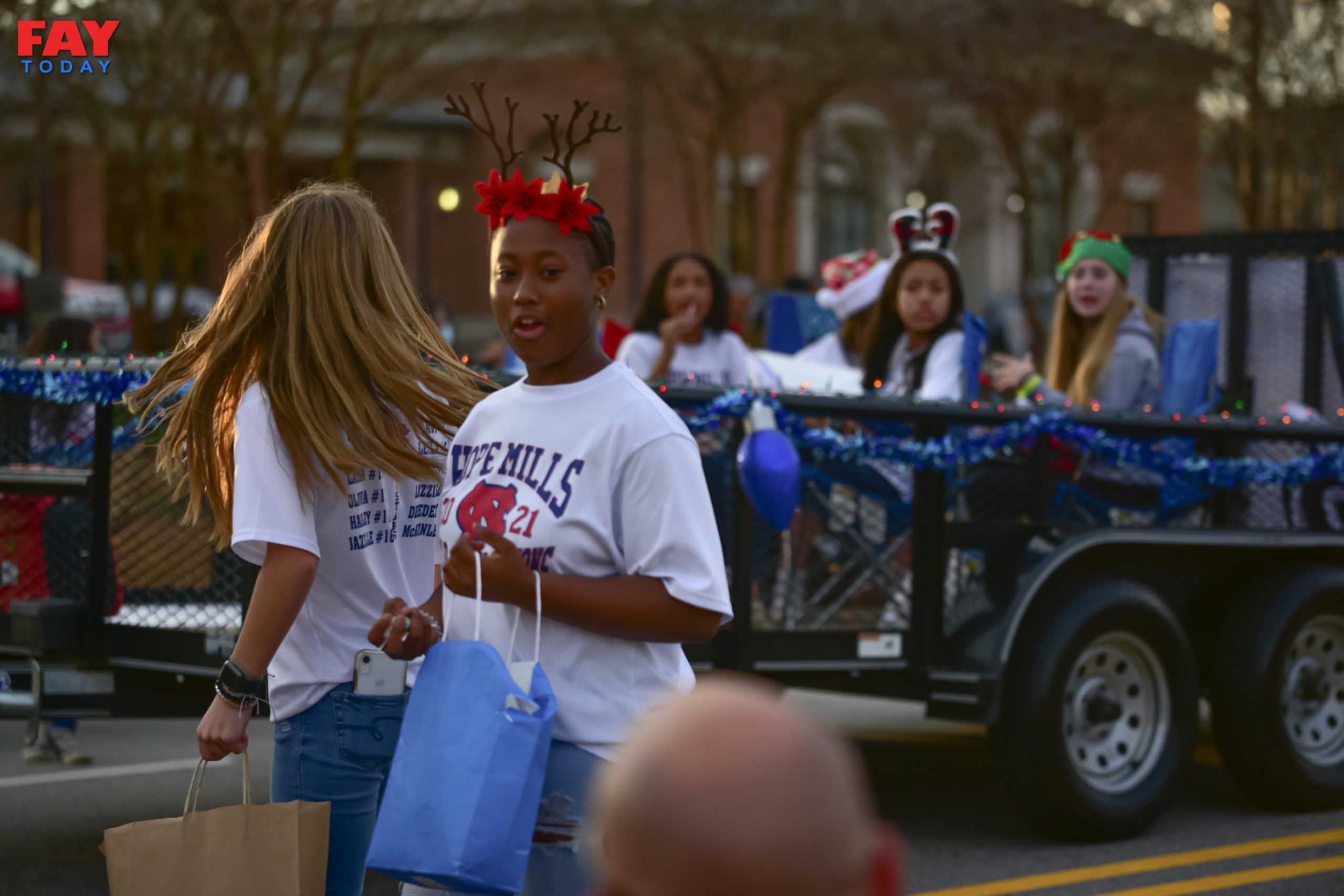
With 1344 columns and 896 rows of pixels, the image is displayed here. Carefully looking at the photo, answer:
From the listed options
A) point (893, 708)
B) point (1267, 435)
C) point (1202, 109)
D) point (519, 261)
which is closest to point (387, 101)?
point (1202, 109)

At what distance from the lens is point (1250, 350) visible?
844cm

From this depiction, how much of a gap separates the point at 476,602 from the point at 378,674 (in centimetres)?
46

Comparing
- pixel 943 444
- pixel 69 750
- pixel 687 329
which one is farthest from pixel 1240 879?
pixel 69 750

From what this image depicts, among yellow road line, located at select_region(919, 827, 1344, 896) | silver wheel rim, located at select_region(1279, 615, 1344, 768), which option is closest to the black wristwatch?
yellow road line, located at select_region(919, 827, 1344, 896)

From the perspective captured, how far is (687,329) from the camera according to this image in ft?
25.7

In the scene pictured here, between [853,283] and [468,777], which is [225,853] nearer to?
[468,777]

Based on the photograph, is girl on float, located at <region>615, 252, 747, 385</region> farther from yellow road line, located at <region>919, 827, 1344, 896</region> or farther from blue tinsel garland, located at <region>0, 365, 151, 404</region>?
blue tinsel garland, located at <region>0, 365, 151, 404</region>

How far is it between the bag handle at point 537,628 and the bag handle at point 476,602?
0.06 m

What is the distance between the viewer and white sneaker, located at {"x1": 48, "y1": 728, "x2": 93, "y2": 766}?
275 inches

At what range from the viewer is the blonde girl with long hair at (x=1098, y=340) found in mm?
7016

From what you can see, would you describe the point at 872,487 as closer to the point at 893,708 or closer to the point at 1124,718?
the point at 1124,718

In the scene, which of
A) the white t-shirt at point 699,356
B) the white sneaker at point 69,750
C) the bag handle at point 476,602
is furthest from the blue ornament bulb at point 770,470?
the white sneaker at point 69,750

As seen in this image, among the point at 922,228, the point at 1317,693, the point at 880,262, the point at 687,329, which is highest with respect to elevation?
the point at 922,228

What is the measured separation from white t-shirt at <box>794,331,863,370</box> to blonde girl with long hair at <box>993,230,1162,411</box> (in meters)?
1.05
